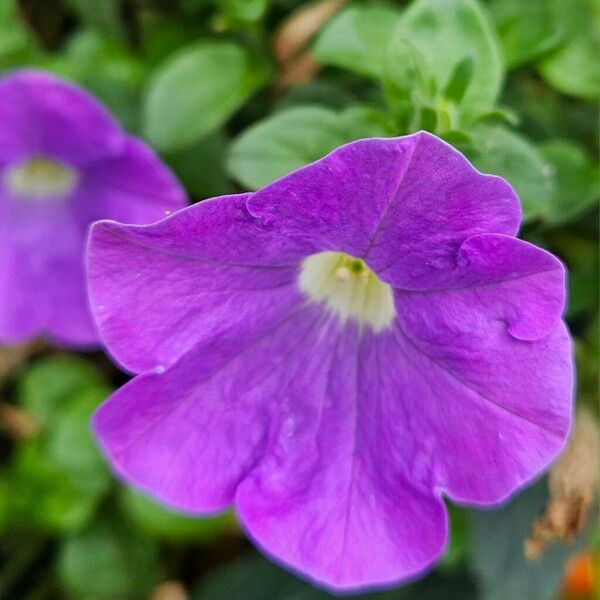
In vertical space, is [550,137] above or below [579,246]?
above

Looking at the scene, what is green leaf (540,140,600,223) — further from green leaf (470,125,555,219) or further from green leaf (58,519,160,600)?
green leaf (58,519,160,600)

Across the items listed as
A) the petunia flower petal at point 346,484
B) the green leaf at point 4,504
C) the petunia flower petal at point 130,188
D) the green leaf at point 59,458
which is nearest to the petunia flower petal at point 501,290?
the petunia flower petal at point 346,484

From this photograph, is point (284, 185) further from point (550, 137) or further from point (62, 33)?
point (62, 33)

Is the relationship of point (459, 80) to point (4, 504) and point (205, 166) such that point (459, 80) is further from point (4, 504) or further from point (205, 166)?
point (4, 504)

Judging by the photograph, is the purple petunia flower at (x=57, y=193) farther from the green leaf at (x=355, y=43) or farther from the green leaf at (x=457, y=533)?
the green leaf at (x=457, y=533)

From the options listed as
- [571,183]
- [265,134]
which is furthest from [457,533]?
[265,134]

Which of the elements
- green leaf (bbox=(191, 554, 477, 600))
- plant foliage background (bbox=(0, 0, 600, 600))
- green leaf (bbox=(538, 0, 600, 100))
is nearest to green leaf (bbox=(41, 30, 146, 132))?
plant foliage background (bbox=(0, 0, 600, 600))

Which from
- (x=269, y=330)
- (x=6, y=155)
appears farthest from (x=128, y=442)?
(x=6, y=155)
